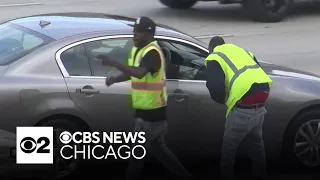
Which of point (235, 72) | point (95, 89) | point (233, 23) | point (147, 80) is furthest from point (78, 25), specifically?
point (233, 23)

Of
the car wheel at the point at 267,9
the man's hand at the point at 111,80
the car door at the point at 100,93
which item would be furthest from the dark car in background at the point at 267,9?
the man's hand at the point at 111,80

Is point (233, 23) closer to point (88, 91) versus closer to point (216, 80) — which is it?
point (88, 91)

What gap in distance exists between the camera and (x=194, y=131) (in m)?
6.23

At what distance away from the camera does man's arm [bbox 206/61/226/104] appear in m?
5.61

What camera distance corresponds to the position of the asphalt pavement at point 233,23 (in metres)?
13.0

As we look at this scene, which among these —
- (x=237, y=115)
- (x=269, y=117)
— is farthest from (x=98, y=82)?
(x=269, y=117)

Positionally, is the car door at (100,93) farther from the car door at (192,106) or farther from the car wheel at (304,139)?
the car wheel at (304,139)

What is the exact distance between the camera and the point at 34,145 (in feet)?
18.8

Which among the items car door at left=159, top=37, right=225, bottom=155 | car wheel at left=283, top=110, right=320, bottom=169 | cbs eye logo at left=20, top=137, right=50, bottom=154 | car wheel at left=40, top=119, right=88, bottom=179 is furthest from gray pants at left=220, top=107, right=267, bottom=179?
cbs eye logo at left=20, top=137, right=50, bottom=154

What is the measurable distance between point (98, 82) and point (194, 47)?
3.32 feet

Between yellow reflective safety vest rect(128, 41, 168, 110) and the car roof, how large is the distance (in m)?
0.74

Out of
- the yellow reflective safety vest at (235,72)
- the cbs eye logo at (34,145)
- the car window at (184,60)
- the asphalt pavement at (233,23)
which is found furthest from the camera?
the asphalt pavement at (233,23)

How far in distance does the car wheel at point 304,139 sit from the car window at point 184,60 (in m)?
1.04

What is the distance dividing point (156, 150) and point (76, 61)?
1028mm
